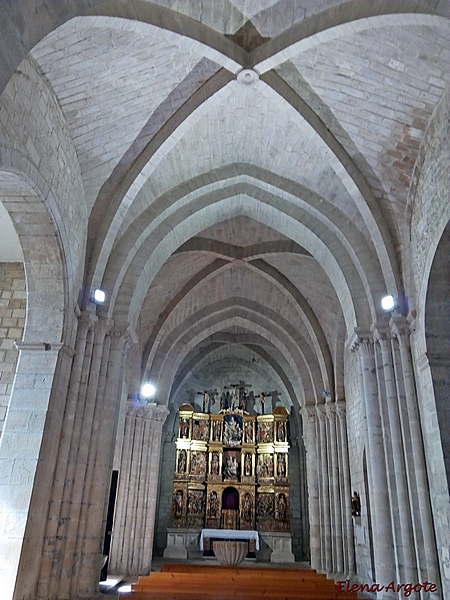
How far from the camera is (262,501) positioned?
1966 centimetres

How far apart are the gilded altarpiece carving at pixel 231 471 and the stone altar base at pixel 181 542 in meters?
0.27

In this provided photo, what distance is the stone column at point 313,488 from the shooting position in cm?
1353

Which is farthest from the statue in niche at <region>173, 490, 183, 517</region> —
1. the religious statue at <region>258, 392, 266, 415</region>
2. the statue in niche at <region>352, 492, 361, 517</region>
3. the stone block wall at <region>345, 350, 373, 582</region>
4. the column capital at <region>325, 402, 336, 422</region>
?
the statue in niche at <region>352, 492, 361, 517</region>

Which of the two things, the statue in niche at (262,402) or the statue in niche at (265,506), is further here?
the statue in niche at (262,402)

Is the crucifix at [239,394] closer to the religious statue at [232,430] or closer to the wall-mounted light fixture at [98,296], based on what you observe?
the religious statue at [232,430]

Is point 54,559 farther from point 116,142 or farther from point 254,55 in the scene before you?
point 254,55

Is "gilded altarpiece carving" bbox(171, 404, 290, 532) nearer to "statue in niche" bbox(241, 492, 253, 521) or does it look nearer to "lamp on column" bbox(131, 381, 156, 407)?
"statue in niche" bbox(241, 492, 253, 521)

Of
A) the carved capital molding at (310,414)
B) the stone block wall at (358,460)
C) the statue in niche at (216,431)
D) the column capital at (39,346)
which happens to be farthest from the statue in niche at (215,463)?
the column capital at (39,346)

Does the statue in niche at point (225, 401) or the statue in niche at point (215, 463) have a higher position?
the statue in niche at point (225, 401)

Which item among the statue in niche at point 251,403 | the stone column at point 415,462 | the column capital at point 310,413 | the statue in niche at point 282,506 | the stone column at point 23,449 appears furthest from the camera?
the statue in niche at point 251,403

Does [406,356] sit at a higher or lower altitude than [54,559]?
higher

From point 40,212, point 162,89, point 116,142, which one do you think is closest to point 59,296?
point 40,212

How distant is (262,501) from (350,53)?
686 inches

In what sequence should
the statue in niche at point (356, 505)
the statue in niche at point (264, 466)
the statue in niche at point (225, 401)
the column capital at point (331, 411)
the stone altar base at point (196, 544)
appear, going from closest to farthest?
the statue in niche at point (356, 505), the column capital at point (331, 411), the stone altar base at point (196, 544), the statue in niche at point (264, 466), the statue in niche at point (225, 401)
